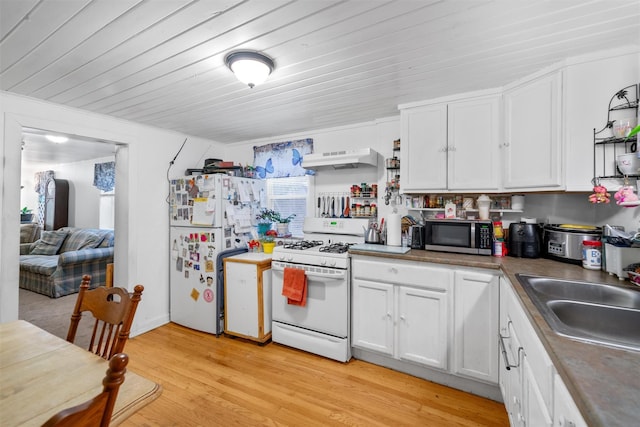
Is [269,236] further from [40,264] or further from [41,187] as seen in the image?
[41,187]

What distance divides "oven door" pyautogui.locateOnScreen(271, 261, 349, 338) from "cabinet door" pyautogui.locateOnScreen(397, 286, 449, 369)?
47cm

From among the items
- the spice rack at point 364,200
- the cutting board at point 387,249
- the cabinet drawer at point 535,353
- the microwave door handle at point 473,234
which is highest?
the spice rack at point 364,200

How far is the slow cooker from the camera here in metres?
1.82

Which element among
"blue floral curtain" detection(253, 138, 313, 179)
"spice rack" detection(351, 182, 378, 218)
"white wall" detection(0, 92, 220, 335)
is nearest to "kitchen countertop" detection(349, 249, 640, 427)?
"spice rack" detection(351, 182, 378, 218)

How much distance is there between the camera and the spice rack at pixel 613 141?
1.60 m

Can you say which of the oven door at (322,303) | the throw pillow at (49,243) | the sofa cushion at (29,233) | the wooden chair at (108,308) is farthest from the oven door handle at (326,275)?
the sofa cushion at (29,233)

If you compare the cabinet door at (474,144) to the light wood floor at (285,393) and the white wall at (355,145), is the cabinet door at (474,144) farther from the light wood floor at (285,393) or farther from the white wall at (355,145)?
→ the light wood floor at (285,393)

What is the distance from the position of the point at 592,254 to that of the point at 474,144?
1064mm

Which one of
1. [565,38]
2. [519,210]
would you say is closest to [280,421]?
[519,210]

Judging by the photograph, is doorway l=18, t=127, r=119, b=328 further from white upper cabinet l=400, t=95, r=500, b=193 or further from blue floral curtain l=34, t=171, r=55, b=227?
white upper cabinet l=400, t=95, r=500, b=193

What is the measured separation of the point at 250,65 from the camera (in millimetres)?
1656

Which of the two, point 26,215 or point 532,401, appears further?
point 26,215

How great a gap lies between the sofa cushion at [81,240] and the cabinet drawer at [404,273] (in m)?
4.46

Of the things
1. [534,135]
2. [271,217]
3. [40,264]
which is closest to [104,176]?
[40,264]
